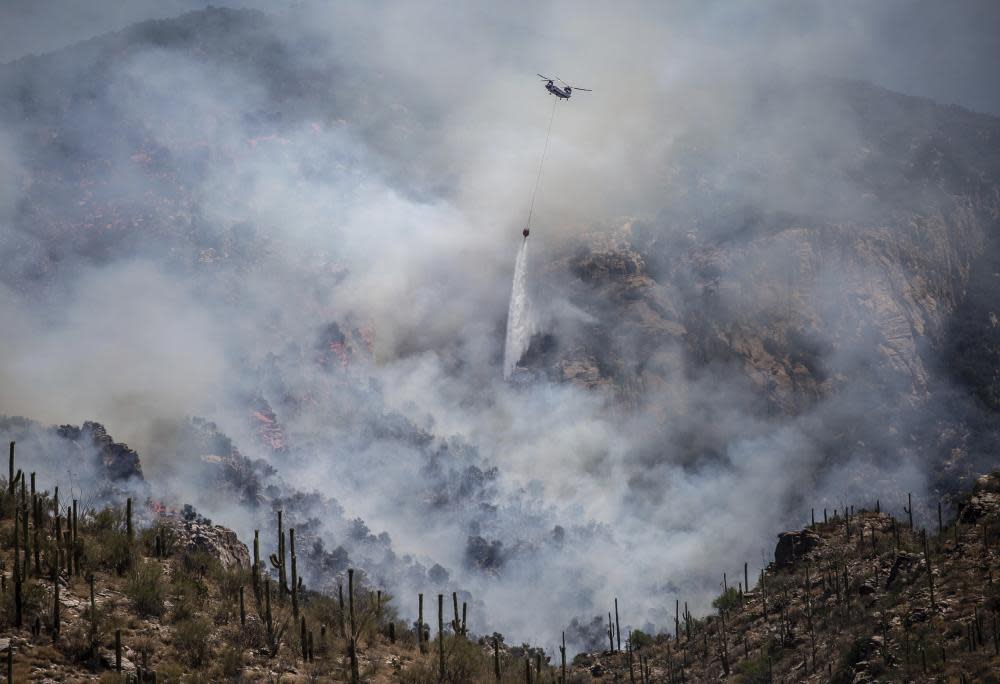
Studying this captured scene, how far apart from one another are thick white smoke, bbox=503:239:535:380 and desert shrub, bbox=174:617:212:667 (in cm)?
10433

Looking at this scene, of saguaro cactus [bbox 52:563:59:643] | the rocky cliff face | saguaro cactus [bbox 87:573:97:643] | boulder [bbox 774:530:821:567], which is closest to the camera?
saguaro cactus [bbox 52:563:59:643]

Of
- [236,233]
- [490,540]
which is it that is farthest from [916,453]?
[236,233]

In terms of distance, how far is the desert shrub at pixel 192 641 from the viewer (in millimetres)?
27781

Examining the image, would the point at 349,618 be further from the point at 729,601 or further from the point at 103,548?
the point at 729,601

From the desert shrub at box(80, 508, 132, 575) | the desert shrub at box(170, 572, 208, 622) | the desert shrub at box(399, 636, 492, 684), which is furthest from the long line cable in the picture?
the desert shrub at box(170, 572, 208, 622)

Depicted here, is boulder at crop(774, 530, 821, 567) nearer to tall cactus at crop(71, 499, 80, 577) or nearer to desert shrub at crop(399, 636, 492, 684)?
desert shrub at crop(399, 636, 492, 684)

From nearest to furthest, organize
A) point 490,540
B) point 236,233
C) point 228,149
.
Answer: point 490,540
point 236,233
point 228,149

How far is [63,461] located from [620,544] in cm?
6667

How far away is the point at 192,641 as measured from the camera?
28.2 m

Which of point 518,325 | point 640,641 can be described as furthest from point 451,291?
point 640,641

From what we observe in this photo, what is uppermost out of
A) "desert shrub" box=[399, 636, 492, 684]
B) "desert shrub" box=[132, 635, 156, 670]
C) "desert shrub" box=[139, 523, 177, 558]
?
"desert shrub" box=[139, 523, 177, 558]

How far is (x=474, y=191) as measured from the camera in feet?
502

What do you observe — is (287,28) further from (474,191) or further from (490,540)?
(490,540)

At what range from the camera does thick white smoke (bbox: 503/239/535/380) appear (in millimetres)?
133875
